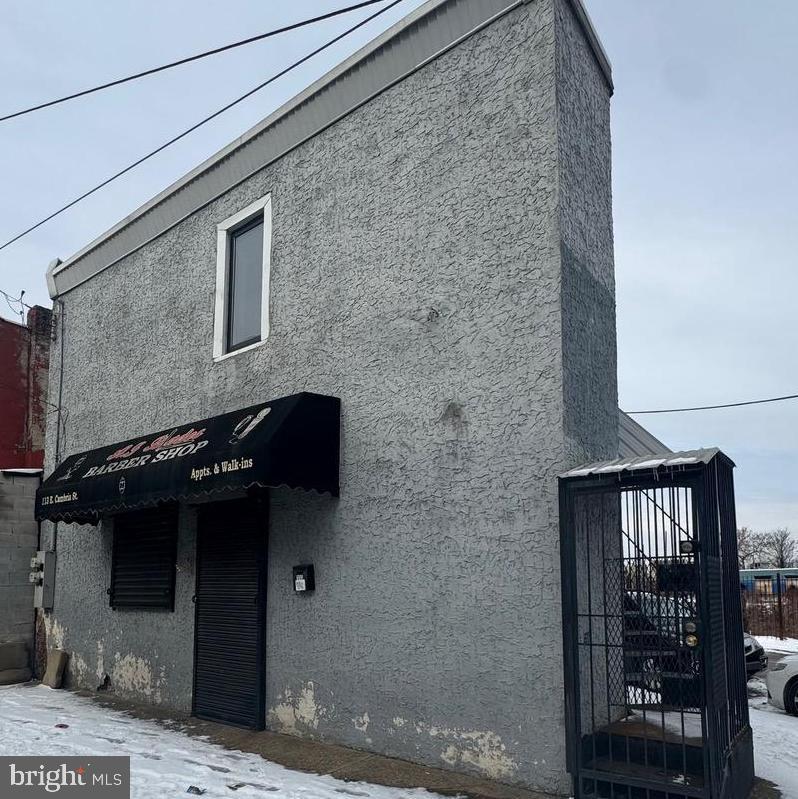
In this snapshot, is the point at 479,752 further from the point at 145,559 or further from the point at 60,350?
the point at 60,350

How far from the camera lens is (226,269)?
10891 millimetres

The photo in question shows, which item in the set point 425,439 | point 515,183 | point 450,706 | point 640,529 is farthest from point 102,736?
point 515,183

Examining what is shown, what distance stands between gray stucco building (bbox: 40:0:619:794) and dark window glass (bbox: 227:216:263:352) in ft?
0.12

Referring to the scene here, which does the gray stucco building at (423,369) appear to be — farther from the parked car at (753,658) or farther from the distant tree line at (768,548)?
the distant tree line at (768,548)

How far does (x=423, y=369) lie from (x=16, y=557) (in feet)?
28.6

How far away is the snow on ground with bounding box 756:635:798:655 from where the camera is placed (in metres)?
18.6

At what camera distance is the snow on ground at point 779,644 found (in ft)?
61.0

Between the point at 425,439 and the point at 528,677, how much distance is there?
89.8 inches

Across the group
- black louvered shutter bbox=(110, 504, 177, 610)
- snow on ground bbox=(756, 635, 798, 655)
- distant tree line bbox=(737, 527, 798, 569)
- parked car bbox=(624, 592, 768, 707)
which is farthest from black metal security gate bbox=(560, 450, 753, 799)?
distant tree line bbox=(737, 527, 798, 569)

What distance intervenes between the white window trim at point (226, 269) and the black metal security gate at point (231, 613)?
6.26 feet

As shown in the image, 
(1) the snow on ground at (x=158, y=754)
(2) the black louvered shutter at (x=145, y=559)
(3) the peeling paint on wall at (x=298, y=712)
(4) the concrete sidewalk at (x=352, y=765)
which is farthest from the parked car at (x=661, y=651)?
(2) the black louvered shutter at (x=145, y=559)

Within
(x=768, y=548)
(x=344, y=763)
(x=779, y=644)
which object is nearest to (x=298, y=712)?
(x=344, y=763)

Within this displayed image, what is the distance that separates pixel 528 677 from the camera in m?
6.71
